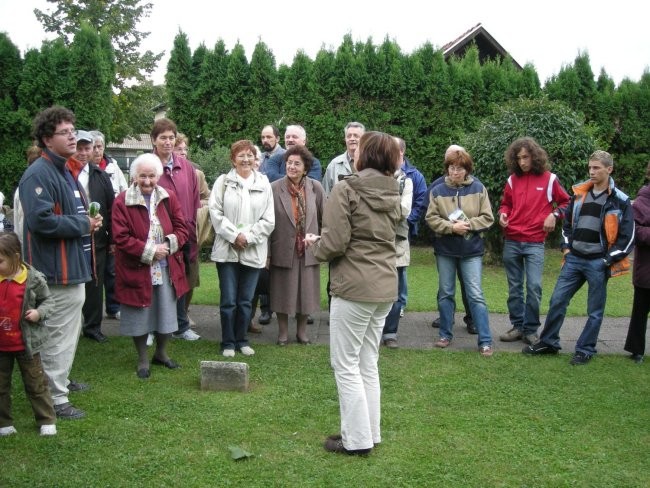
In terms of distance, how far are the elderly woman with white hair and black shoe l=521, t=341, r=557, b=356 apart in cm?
355

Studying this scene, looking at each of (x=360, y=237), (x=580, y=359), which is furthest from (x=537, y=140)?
(x=360, y=237)

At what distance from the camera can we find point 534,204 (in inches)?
275

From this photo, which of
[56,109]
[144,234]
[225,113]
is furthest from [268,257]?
[225,113]

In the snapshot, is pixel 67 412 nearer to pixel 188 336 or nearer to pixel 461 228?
pixel 188 336

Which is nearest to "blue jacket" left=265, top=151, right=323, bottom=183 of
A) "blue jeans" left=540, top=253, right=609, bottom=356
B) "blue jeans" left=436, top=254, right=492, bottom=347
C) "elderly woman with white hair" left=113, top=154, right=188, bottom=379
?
"blue jeans" left=436, top=254, right=492, bottom=347

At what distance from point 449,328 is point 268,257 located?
6.84ft

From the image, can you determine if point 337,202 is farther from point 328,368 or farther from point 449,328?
point 449,328

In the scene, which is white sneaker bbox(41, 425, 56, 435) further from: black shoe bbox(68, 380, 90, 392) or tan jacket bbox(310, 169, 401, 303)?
tan jacket bbox(310, 169, 401, 303)

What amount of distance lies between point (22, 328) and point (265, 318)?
152 inches

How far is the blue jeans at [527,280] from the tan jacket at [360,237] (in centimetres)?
321

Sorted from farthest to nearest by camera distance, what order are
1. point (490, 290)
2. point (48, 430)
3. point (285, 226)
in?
point (490, 290)
point (285, 226)
point (48, 430)

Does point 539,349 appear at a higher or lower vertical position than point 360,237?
lower

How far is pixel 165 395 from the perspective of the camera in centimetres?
537

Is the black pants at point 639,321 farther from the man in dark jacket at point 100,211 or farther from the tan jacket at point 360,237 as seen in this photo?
the man in dark jacket at point 100,211
